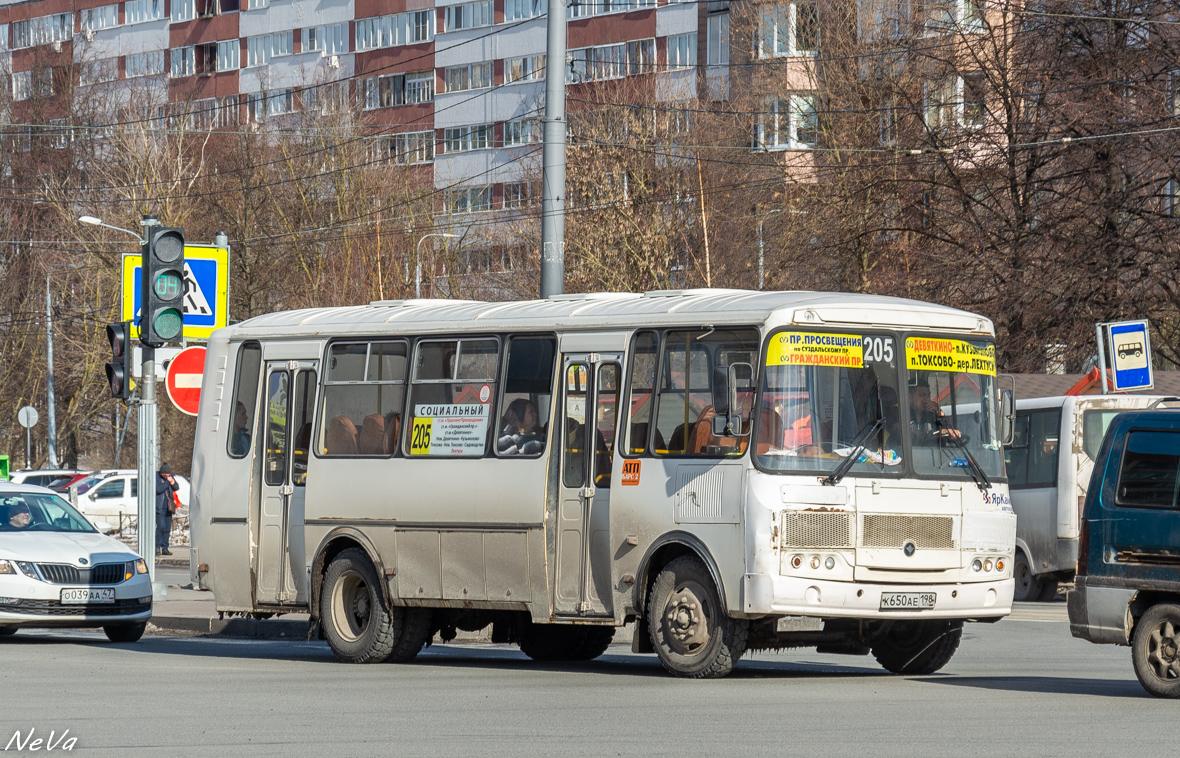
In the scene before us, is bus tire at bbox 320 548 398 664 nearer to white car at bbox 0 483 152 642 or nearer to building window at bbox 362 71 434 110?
white car at bbox 0 483 152 642

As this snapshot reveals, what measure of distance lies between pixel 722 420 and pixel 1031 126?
25.1 meters

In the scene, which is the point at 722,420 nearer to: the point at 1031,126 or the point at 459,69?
the point at 1031,126

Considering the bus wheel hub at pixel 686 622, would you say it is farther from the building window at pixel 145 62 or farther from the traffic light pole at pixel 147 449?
the building window at pixel 145 62

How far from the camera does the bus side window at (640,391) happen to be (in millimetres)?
14195

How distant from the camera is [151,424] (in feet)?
62.7

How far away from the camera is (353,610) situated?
1594 cm

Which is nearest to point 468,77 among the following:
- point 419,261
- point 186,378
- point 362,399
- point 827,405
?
point 419,261

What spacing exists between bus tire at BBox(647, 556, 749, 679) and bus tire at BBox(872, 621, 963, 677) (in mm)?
1698

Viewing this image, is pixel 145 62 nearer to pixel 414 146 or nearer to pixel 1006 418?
pixel 414 146

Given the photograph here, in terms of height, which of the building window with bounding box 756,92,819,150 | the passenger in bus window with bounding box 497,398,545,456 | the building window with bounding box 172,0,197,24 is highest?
the building window with bounding box 172,0,197,24

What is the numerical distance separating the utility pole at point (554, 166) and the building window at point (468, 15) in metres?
60.1

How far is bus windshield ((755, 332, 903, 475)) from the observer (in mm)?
13422

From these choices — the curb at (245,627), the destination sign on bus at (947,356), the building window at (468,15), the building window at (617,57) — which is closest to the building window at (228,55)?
the building window at (468,15)

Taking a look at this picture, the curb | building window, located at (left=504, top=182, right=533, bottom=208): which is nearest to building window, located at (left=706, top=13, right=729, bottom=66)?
building window, located at (left=504, top=182, right=533, bottom=208)
